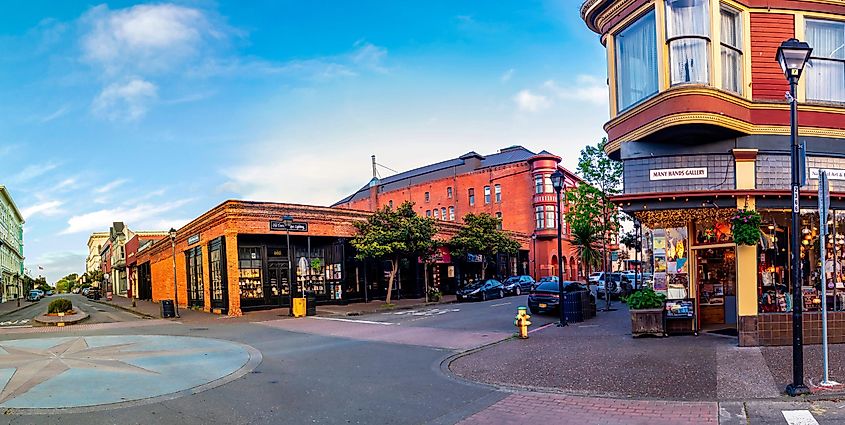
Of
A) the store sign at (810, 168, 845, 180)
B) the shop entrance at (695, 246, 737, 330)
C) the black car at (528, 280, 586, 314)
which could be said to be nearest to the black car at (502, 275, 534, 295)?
the black car at (528, 280, 586, 314)

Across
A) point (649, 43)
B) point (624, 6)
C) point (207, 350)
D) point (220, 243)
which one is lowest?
point (207, 350)

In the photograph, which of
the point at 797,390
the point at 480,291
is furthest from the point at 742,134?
the point at 480,291

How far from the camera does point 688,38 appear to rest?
12.4 metres

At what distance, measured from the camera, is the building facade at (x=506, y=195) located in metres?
56.9

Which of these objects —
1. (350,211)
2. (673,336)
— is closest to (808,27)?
(673,336)

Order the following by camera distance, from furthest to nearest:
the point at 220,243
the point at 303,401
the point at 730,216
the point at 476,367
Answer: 1. the point at 220,243
2. the point at 730,216
3. the point at 476,367
4. the point at 303,401

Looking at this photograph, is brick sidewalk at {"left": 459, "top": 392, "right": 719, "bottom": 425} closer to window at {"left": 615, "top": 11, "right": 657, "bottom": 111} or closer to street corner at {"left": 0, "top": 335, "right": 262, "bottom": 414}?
street corner at {"left": 0, "top": 335, "right": 262, "bottom": 414}

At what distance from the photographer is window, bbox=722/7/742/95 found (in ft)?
41.6

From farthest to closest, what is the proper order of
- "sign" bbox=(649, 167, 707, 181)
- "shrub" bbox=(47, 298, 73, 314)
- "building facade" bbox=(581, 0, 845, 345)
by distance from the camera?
"shrub" bbox=(47, 298, 73, 314), "sign" bbox=(649, 167, 707, 181), "building facade" bbox=(581, 0, 845, 345)

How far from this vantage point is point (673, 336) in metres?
13.6

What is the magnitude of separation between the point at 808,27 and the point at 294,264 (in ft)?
81.1

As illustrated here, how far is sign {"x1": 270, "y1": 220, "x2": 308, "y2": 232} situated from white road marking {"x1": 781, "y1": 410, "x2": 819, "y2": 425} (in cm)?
2406

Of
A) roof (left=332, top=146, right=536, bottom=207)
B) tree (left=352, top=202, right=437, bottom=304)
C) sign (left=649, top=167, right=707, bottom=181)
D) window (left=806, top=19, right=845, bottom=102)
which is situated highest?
roof (left=332, top=146, right=536, bottom=207)

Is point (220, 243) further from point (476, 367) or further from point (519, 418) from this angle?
point (519, 418)
